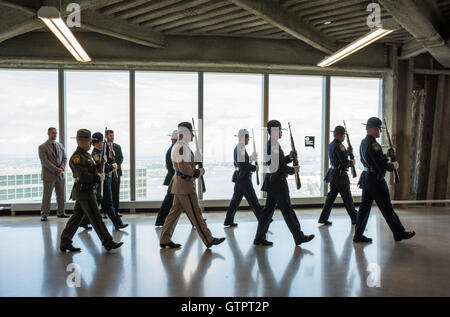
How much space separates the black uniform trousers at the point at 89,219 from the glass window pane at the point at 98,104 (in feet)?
10.3

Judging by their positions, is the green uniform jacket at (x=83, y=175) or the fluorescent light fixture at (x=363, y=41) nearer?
the green uniform jacket at (x=83, y=175)

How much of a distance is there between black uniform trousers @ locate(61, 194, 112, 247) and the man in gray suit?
2.58 metres

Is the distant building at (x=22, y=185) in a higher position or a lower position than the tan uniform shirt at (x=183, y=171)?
lower

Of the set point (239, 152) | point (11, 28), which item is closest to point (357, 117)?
point (239, 152)

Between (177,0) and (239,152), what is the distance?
2650 mm

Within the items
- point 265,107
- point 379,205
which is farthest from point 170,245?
point 265,107

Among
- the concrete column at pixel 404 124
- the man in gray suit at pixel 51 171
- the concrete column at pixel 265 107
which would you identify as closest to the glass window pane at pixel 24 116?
the man in gray suit at pixel 51 171

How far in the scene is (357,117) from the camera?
8.33m

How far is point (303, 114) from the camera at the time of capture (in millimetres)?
8188

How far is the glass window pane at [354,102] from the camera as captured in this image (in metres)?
8.25

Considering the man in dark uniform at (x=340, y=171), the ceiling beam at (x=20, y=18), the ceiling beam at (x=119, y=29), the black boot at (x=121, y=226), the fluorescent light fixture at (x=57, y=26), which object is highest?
the ceiling beam at (x=119, y=29)

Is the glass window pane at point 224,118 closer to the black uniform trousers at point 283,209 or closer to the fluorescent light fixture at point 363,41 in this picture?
the fluorescent light fixture at point 363,41

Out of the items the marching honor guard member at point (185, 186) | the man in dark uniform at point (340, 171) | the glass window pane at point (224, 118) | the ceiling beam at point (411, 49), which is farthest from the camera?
the glass window pane at point (224, 118)
